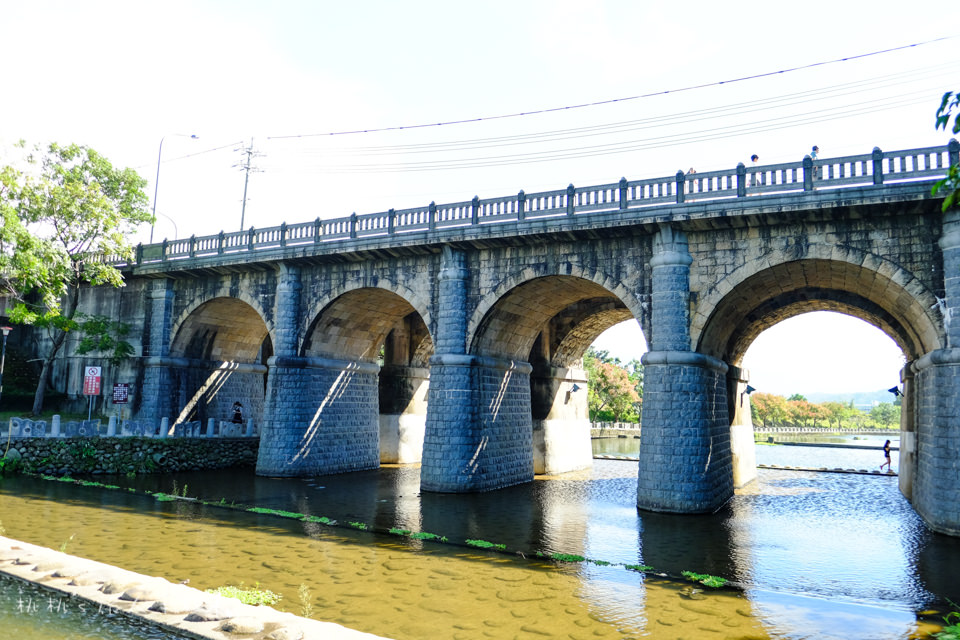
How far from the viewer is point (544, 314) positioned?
26547mm

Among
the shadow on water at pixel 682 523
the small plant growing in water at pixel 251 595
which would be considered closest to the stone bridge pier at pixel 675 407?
the shadow on water at pixel 682 523

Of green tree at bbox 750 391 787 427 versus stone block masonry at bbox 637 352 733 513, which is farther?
green tree at bbox 750 391 787 427

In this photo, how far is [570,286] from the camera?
957 inches

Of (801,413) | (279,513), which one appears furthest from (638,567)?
(801,413)

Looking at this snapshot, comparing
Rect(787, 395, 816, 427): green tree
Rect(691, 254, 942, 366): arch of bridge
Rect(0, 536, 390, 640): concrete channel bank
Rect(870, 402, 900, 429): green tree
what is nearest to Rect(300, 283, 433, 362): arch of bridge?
Rect(691, 254, 942, 366): arch of bridge

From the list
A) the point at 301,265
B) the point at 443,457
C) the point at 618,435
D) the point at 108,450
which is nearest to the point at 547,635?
the point at 443,457

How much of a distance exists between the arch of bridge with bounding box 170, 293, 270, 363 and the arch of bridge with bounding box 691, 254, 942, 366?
19.5 m

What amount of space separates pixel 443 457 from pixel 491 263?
6.95m

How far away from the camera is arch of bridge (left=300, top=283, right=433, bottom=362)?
2650cm

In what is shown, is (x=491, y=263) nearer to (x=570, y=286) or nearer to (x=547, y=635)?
(x=570, y=286)

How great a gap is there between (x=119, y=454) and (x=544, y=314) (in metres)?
18.0

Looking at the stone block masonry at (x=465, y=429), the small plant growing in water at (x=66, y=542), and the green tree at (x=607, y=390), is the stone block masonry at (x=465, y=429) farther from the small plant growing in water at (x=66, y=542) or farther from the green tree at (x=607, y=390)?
the green tree at (x=607, y=390)

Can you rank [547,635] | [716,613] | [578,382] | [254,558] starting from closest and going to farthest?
[547,635] → [716,613] → [254,558] → [578,382]

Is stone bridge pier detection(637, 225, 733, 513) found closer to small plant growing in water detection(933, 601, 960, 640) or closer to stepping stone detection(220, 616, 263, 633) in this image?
small plant growing in water detection(933, 601, 960, 640)
